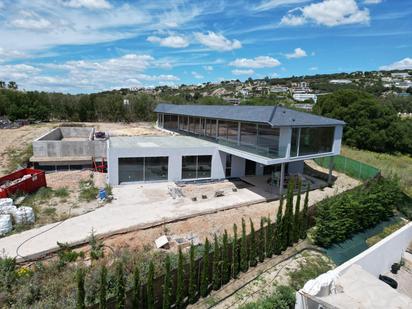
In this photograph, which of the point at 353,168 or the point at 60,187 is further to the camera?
the point at 353,168

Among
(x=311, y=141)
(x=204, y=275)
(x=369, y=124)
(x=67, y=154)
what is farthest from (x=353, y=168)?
(x=67, y=154)

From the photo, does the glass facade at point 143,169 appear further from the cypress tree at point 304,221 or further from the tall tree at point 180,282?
the tall tree at point 180,282

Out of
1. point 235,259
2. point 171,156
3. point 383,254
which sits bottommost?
point 383,254

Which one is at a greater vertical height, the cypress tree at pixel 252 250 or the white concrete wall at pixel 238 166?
the white concrete wall at pixel 238 166

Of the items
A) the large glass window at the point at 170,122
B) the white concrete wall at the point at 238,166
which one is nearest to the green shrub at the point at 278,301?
Answer: the white concrete wall at the point at 238,166

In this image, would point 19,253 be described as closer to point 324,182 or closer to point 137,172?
point 137,172

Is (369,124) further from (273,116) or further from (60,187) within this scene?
(60,187)

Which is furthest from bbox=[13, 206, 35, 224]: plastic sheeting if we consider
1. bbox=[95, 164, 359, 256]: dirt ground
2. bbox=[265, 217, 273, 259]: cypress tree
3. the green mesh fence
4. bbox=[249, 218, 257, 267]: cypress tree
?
the green mesh fence
